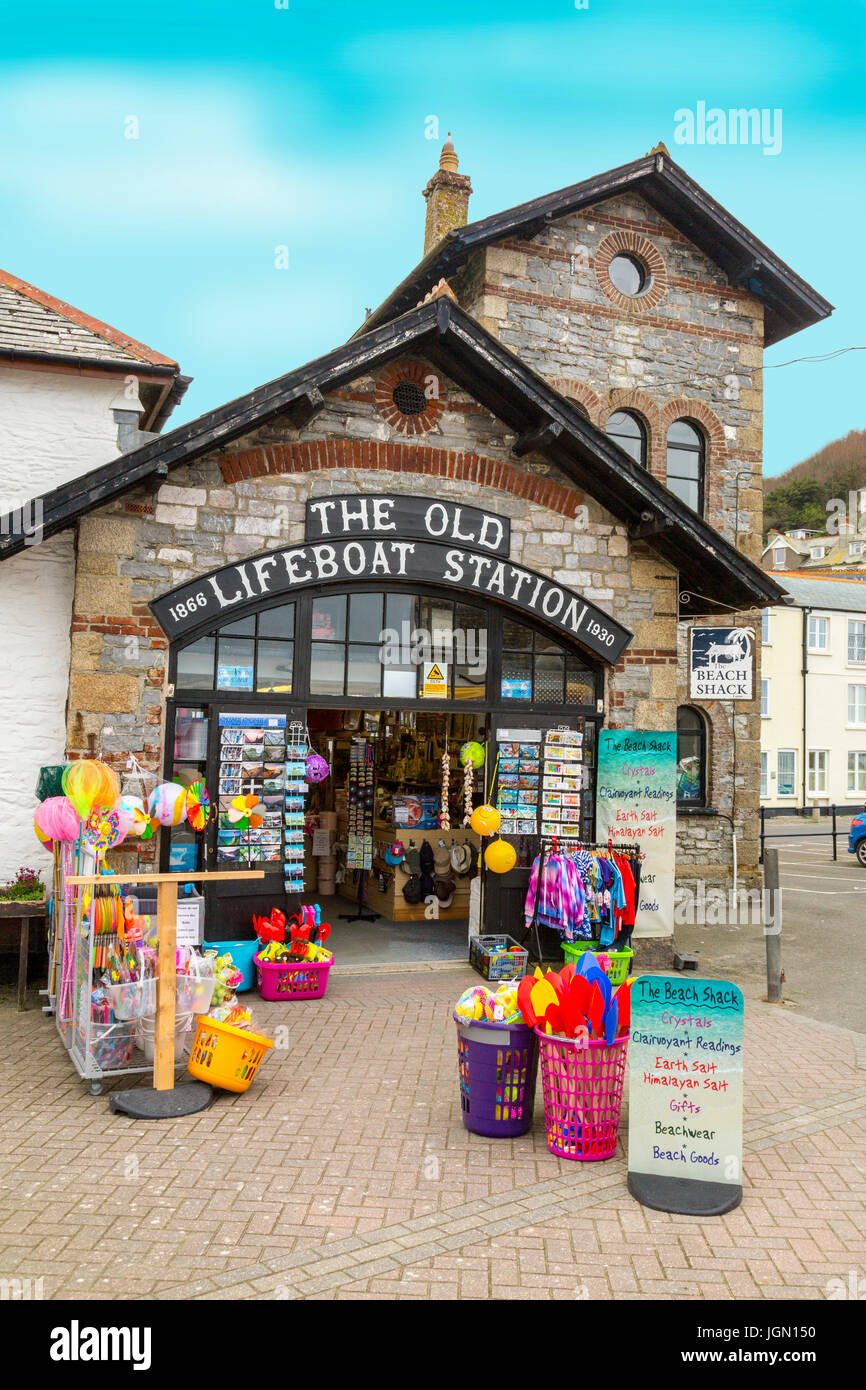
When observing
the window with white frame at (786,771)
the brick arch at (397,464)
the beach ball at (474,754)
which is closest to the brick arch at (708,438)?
the brick arch at (397,464)

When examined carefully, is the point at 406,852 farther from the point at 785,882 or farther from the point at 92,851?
the point at 785,882

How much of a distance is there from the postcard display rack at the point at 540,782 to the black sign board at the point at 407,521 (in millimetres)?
1803

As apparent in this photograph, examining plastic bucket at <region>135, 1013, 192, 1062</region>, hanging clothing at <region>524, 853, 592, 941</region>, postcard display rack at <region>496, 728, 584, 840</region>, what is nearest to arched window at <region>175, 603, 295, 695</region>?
postcard display rack at <region>496, 728, 584, 840</region>

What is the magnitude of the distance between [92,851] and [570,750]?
4722 mm

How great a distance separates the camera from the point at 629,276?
14.3 metres

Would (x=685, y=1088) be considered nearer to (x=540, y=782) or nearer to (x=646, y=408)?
(x=540, y=782)

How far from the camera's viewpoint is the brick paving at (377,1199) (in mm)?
4086

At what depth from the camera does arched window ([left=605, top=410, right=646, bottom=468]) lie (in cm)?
1392

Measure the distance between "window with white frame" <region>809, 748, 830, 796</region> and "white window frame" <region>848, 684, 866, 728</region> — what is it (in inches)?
62.5

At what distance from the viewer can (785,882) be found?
17172 mm

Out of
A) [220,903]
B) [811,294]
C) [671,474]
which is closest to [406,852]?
[220,903]

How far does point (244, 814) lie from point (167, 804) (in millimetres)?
1192

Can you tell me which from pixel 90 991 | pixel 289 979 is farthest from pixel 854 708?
pixel 90 991

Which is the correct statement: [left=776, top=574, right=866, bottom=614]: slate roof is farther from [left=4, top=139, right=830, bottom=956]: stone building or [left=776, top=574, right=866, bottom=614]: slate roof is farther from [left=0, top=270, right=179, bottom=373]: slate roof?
[left=0, top=270, right=179, bottom=373]: slate roof
